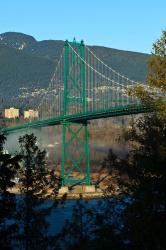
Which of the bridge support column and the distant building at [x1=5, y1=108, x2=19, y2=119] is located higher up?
the distant building at [x1=5, y1=108, x2=19, y2=119]

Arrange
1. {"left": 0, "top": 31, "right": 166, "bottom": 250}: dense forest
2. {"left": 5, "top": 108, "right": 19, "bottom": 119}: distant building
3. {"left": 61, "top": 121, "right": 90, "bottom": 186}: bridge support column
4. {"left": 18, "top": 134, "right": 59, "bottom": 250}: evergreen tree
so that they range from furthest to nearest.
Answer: {"left": 5, "top": 108, "right": 19, "bottom": 119}: distant building, {"left": 61, "top": 121, "right": 90, "bottom": 186}: bridge support column, {"left": 18, "top": 134, "right": 59, "bottom": 250}: evergreen tree, {"left": 0, "top": 31, "right": 166, "bottom": 250}: dense forest

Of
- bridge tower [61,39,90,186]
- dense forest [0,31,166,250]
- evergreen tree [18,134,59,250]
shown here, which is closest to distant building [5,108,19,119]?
bridge tower [61,39,90,186]

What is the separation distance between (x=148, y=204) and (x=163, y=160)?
929mm

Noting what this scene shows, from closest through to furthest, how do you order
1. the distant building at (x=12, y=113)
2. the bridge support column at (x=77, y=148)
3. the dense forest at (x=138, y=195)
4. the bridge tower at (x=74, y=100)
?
the dense forest at (x=138, y=195) → the bridge support column at (x=77, y=148) → the bridge tower at (x=74, y=100) → the distant building at (x=12, y=113)

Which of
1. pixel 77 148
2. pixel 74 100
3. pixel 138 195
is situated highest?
pixel 74 100

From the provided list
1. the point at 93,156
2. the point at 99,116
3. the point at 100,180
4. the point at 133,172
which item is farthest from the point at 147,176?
the point at 93,156

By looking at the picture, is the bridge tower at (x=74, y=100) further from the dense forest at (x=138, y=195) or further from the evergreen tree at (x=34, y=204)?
the dense forest at (x=138, y=195)

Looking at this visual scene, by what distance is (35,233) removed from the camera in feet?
44.3

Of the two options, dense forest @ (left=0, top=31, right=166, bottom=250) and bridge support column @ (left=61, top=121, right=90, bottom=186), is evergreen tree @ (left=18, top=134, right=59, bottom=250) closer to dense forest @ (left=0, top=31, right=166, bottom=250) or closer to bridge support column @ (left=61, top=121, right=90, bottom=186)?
dense forest @ (left=0, top=31, right=166, bottom=250)

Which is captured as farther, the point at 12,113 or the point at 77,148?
the point at 12,113

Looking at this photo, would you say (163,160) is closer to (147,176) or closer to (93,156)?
(147,176)

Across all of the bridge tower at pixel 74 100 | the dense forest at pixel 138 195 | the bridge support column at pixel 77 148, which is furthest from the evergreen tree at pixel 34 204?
the bridge tower at pixel 74 100

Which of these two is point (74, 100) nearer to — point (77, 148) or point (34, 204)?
point (77, 148)

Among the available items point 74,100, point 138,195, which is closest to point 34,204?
point 138,195
